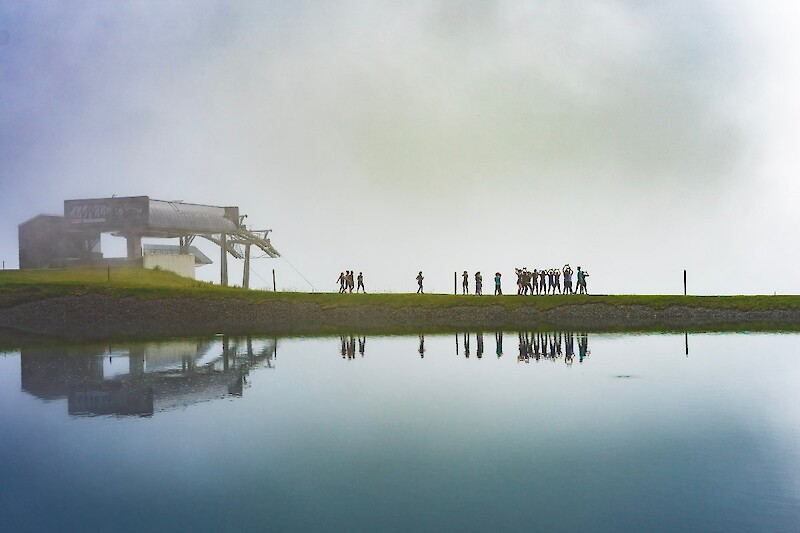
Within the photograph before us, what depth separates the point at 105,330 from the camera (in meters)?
51.4

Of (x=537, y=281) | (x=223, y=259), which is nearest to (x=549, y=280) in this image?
(x=537, y=281)

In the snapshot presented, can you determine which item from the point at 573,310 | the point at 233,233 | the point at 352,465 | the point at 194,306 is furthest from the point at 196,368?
the point at 233,233

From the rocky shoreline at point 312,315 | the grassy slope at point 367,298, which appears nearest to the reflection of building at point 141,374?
the rocky shoreline at point 312,315

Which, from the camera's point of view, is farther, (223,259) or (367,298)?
(223,259)

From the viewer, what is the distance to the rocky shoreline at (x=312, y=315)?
183ft

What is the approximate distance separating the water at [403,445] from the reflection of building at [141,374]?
0.17m

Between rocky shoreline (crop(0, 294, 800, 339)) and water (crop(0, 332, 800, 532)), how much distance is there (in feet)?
76.1

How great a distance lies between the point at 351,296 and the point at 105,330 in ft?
66.8

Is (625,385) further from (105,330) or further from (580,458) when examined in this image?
(105,330)

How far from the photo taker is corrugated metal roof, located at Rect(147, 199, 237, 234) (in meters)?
80.4

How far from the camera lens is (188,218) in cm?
8288

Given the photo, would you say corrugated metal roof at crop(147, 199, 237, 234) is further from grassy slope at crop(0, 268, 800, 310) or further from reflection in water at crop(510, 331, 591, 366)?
reflection in water at crop(510, 331, 591, 366)

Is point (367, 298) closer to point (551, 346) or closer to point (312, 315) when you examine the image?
point (312, 315)

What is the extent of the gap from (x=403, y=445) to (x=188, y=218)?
69.7 m
